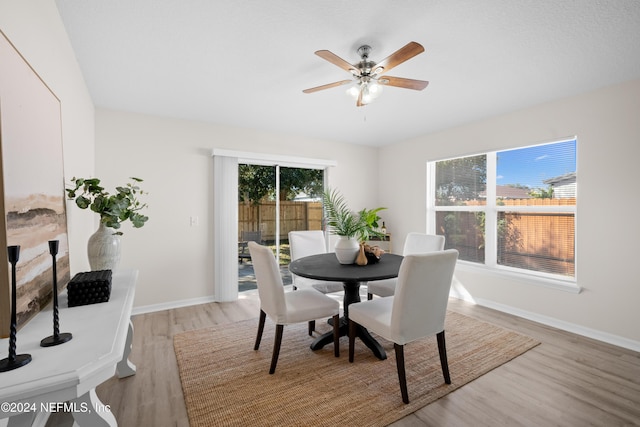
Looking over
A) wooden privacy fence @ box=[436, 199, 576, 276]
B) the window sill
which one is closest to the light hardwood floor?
the window sill

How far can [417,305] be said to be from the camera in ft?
6.22

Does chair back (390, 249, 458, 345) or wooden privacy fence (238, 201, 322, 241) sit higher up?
wooden privacy fence (238, 201, 322, 241)

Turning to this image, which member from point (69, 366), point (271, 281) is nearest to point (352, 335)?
point (271, 281)

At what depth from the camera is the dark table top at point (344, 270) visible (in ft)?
7.11

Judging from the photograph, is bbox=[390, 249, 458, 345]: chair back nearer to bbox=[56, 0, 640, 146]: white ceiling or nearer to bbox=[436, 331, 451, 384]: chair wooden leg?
bbox=[436, 331, 451, 384]: chair wooden leg

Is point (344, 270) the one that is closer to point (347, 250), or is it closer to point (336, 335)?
point (347, 250)

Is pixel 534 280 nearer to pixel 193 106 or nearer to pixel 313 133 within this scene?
pixel 313 133

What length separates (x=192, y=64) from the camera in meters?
2.32

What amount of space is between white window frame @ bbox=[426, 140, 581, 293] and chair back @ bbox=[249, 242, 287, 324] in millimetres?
2820

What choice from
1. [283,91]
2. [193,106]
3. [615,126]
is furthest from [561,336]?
[193,106]

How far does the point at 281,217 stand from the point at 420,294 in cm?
295

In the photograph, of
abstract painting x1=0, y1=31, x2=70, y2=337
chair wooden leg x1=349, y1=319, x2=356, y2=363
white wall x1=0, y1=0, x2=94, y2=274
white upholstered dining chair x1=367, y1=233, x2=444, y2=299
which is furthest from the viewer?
white upholstered dining chair x1=367, y1=233, x2=444, y2=299

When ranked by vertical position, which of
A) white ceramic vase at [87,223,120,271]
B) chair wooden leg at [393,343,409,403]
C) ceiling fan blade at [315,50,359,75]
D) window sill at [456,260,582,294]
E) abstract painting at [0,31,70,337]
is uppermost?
ceiling fan blade at [315,50,359,75]

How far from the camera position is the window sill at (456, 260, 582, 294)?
9.87 feet
